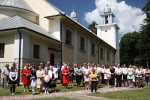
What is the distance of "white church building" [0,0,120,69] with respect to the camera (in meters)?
21.5

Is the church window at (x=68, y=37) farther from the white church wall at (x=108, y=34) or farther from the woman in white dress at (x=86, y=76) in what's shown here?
the white church wall at (x=108, y=34)

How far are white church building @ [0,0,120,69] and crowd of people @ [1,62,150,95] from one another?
9.23ft

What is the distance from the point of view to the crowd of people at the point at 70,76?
15.7 m

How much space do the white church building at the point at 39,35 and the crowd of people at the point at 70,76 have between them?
2.81 m

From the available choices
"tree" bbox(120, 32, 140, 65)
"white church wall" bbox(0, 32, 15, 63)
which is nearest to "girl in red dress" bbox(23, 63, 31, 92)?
"white church wall" bbox(0, 32, 15, 63)

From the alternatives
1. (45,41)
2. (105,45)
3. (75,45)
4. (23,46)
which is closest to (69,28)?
(75,45)

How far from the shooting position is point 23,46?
21.2 metres

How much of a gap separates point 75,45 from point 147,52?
48.0 feet

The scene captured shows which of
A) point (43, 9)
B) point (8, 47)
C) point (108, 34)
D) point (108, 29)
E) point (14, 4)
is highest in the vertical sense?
point (108, 29)

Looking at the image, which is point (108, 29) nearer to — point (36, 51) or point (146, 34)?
point (146, 34)

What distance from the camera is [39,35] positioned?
74.0 feet

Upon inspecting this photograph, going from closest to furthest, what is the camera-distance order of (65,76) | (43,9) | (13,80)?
(13,80)
(65,76)
(43,9)

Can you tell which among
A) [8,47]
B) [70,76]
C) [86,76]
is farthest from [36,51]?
[86,76]

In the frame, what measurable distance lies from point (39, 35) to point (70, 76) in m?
5.26
